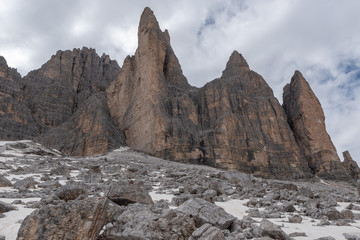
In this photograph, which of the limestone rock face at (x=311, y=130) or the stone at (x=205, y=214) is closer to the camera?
the stone at (x=205, y=214)

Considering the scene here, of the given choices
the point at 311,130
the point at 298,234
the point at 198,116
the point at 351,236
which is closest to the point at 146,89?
the point at 198,116

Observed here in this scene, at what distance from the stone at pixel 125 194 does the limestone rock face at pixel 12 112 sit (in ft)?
230

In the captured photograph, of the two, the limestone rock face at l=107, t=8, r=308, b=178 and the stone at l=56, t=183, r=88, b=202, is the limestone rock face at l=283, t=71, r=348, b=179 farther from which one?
the stone at l=56, t=183, r=88, b=202

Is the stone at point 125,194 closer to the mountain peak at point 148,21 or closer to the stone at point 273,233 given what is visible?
the stone at point 273,233

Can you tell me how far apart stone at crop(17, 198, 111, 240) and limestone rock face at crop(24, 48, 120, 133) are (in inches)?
3161

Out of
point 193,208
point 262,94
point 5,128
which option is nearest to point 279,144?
point 262,94

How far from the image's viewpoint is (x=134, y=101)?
67.9m

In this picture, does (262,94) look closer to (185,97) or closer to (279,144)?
(279,144)

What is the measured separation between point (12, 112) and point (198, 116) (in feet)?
169

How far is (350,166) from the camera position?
68625mm

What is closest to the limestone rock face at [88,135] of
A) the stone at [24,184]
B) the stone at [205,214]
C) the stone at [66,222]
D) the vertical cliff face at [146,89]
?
the vertical cliff face at [146,89]

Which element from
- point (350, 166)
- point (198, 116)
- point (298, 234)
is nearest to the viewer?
point (298, 234)

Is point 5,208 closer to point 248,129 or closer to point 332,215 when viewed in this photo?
point 332,215

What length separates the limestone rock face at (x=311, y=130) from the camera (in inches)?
2522
